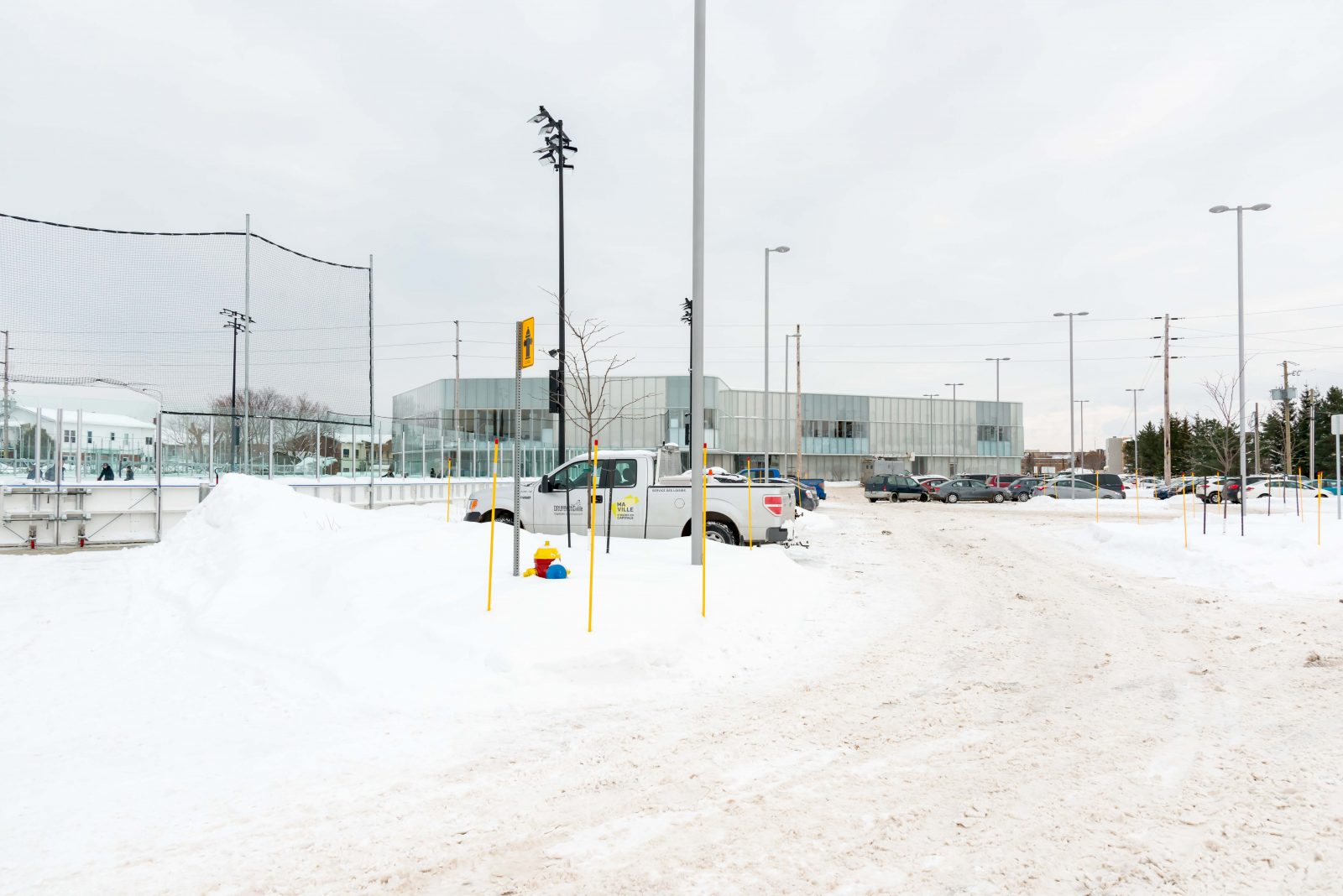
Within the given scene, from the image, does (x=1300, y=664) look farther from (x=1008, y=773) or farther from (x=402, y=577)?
(x=402, y=577)

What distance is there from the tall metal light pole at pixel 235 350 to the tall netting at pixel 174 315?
74 millimetres

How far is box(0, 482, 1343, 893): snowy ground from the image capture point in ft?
11.2

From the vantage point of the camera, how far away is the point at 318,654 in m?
6.57

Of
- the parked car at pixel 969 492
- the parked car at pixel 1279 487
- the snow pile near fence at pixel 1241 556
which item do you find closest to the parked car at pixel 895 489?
the parked car at pixel 969 492

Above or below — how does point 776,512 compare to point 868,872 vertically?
above

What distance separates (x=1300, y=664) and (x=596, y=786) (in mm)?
6431

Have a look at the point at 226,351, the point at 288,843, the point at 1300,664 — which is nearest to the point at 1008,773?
the point at 288,843

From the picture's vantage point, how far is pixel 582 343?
2455 cm

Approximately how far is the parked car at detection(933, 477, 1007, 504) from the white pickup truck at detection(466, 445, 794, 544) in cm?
3074

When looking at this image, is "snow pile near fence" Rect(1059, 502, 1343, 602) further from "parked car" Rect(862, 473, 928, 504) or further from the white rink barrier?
"parked car" Rect(862, 473, 928, 504)

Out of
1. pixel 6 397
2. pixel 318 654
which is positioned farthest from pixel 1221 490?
pixel 6 397

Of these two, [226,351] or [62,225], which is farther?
[226,351]

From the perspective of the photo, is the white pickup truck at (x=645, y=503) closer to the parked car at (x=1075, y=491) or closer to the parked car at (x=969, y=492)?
the parked car at (x=969, y=492)

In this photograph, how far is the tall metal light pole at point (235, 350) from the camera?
16.7 meters
